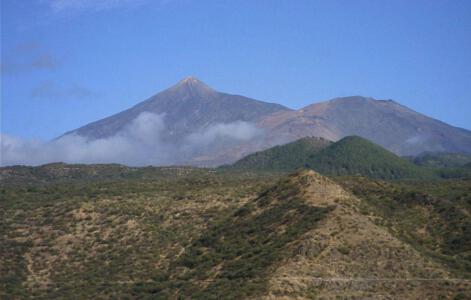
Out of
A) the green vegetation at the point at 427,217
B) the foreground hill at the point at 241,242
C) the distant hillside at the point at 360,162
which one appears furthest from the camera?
the distant hillside at the point at 360,162

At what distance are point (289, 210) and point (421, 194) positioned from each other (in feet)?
50.4

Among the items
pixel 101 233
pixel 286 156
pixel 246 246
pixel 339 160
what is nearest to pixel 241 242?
pixel 246 246

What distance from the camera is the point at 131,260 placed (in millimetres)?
72375

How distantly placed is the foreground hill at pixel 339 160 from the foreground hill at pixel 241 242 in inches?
2877

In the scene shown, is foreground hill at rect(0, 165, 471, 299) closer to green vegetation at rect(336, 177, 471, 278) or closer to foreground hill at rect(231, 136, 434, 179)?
green vegetation at rect(336, 177, 471, 278)

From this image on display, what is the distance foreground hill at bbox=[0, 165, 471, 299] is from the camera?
5766 cm

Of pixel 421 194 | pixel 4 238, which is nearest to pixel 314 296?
pixel 421 194

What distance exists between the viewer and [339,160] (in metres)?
169

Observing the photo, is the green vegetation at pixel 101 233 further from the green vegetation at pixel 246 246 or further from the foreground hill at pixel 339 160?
the foreground hill at pixel 339 160

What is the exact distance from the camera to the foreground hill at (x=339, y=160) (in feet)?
538

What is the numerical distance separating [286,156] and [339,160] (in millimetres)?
15727

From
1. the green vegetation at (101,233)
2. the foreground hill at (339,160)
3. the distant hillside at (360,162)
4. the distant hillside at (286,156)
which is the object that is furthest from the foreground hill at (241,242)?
the distant hillside at (286,156)

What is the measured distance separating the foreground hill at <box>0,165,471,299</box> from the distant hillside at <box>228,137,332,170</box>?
80.4m

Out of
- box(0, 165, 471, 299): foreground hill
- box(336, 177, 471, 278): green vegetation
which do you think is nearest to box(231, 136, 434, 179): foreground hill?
box(0, 165, 471, 299): foreground hill
